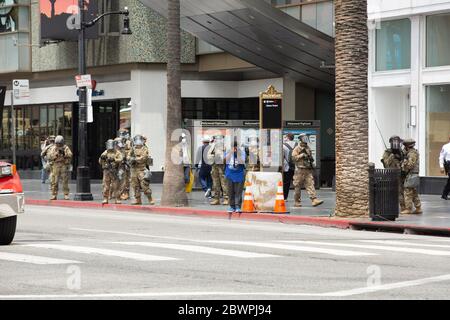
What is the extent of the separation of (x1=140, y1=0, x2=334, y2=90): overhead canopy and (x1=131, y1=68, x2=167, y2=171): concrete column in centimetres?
425

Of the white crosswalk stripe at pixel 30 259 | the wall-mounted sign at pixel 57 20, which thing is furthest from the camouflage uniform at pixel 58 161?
the white crosswalk stripe at pixel 30 259

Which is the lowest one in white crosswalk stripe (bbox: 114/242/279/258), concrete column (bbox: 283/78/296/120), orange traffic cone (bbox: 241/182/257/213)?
white crosswalk stripe (bbox: 114/242/279/258)

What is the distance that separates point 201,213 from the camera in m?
25.2

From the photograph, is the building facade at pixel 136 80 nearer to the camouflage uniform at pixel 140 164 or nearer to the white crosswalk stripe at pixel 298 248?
the camouflage uniform at pixel 140 164

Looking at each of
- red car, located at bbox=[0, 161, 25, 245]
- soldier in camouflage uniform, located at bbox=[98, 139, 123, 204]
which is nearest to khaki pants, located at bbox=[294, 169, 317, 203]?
soldier in camouflage uniform, located at bbox=[98, 139, 123, 204]

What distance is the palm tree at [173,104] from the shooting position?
26.6 metres

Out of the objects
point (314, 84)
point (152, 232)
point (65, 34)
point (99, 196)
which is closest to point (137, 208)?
point (99, 196)

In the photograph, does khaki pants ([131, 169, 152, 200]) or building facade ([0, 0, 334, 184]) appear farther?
building facade ([0, 0, 334, 184])

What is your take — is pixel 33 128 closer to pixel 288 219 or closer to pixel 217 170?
pixel 217 170

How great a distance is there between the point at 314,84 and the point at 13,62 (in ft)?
49.1

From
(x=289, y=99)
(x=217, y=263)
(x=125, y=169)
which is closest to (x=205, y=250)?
(x=217, y=263)

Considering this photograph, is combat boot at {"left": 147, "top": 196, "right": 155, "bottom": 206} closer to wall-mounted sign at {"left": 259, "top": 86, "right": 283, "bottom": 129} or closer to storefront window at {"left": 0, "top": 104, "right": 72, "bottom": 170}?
wall-mounted sign at {"left": 259, "top": 86, "right": 283, "bottom": 129}

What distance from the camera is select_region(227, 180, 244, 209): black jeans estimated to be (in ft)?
80.2

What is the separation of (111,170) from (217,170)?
316 cm
